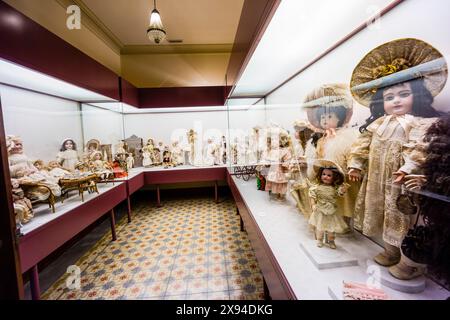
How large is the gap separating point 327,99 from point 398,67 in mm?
351

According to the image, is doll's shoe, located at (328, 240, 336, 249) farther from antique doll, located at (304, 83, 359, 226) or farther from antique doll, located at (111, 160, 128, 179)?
antique doll, located at (111, 160, 128, 179)

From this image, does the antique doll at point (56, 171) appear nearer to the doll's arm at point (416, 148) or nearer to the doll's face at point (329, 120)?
the doll's face at point (329, 120)

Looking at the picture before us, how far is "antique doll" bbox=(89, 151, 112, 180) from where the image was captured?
2281 millimetres

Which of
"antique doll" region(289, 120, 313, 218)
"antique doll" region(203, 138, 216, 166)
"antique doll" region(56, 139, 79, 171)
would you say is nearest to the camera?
"antique doll" region(289, 120, 313, 218)

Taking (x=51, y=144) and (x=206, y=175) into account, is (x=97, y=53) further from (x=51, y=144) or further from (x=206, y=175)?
(x=206, y=175)

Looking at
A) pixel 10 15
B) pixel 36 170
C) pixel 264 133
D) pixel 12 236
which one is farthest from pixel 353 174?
pixel 36 170

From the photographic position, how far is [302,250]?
842 mm

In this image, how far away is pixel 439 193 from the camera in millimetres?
469

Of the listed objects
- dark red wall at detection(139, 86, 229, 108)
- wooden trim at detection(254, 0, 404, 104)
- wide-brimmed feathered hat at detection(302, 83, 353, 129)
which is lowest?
wide-brimmed feathered hat at detection(302, 83, 353, 129)

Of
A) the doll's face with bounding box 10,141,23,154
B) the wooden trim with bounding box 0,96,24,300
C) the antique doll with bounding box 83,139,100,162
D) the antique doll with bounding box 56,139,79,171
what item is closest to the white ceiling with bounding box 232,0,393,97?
the wooden trim with bounding box 0,96,24,300

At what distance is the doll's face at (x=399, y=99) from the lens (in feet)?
1.83

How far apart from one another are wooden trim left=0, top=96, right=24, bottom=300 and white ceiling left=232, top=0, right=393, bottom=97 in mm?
1380

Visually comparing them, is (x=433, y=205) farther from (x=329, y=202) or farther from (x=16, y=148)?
(x=16, y=148)
